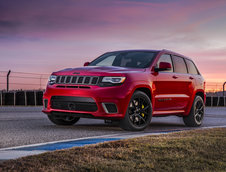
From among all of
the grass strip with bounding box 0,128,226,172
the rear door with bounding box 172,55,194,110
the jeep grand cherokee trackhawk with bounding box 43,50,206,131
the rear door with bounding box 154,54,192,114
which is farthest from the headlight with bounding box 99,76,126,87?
the rear door with bounding box 172,55,194,110

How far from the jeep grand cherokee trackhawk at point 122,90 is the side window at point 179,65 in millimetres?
31

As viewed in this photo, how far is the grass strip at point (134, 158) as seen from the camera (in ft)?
14.9

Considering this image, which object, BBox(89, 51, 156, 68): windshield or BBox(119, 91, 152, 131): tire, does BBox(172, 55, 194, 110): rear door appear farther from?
BBox(119, 91, 152, 131): tire

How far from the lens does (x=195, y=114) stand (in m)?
10.9

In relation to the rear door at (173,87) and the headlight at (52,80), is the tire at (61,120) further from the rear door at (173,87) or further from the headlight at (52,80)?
the rear door at (173,87)

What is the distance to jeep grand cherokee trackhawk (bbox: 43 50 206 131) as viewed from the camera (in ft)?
27.1

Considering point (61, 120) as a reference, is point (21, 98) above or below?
below

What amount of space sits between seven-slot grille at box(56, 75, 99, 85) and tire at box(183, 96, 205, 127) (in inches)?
139

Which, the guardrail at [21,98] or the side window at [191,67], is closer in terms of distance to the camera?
the side window at [191,67]

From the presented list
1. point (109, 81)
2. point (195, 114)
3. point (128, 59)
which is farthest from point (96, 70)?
point (195, 114)

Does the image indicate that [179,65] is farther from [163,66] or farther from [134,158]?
[134,158]

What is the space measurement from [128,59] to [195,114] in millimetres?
2583

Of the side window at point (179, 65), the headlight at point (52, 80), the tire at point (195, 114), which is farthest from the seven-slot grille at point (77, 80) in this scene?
the tire at point (195, 114)

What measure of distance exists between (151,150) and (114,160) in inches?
35.0
